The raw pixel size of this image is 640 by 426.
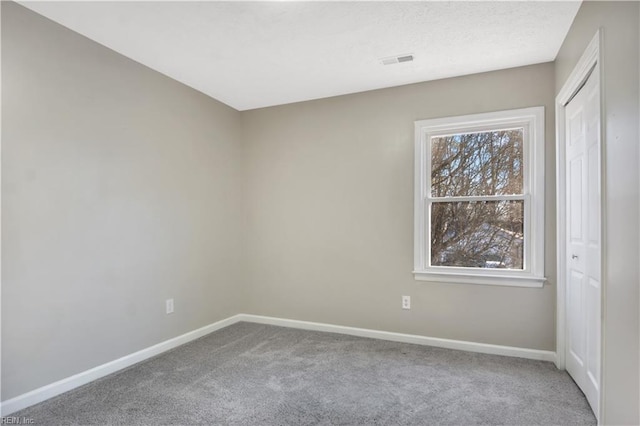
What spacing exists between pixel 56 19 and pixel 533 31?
3.17 m

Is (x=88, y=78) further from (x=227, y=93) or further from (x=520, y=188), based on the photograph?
(x=520, y=188)

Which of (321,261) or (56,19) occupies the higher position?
(56,19)

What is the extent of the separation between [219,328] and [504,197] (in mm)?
3078

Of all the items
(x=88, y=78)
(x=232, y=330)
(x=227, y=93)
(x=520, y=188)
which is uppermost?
(x=227, y=93)

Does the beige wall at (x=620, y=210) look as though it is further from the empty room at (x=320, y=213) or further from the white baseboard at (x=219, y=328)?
the white baseboard at (x=219, y=328)

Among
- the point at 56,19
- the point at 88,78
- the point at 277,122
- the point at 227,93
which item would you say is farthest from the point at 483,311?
the point at 56,19

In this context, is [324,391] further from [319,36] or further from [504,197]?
[319,36]

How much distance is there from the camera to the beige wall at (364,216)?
302cm

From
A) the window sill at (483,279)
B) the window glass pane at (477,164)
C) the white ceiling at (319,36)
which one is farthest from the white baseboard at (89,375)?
the window glass pane at (477,164)

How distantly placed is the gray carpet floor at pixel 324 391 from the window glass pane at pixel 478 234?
0.82m

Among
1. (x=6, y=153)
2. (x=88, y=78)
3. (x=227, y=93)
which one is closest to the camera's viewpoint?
(x=6, y=153)

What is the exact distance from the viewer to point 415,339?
131 inches

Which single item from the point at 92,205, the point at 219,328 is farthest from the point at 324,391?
the point at 92,205

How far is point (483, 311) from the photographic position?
3.11 meters
